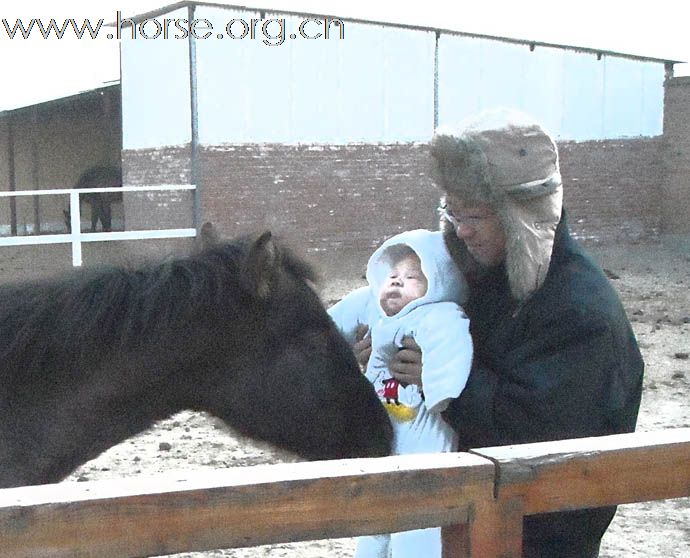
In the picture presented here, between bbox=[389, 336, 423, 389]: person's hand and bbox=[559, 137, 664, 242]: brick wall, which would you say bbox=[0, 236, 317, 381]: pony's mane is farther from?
bbox=[559, 137, 664, 242]: brick wall

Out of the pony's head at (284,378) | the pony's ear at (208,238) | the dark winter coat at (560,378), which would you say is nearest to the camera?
the dark winter coat at (560,378)

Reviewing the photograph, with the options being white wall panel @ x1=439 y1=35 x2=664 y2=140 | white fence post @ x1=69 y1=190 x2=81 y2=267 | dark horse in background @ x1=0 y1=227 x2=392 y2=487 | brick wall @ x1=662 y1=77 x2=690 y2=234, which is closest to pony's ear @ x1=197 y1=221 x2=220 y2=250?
dark horse in background @ x1=0 y1=227 x2=392 y2=487

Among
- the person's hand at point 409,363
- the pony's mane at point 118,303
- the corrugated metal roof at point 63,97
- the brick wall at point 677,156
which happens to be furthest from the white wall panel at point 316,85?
the person's hand at point 409,363

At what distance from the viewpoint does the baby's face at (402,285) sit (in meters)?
2.59

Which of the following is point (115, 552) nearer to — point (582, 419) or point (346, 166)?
point (582, 419)

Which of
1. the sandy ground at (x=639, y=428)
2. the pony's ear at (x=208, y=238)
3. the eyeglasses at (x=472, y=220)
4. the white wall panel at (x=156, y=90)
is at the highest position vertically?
the white wall panel at (x=156, y=90)

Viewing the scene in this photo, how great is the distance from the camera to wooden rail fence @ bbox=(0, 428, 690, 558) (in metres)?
1.41

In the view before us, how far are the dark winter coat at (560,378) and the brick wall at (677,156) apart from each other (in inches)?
767

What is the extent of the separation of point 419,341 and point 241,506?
1.05m

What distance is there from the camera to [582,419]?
2.20 m

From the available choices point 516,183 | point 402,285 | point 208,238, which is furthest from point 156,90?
point 516,183

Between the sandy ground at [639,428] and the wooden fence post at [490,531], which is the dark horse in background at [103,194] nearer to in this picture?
the sandy ground at [639,428]

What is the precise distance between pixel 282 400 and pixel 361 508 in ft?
3.89

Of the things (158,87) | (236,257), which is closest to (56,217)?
(158,87)
